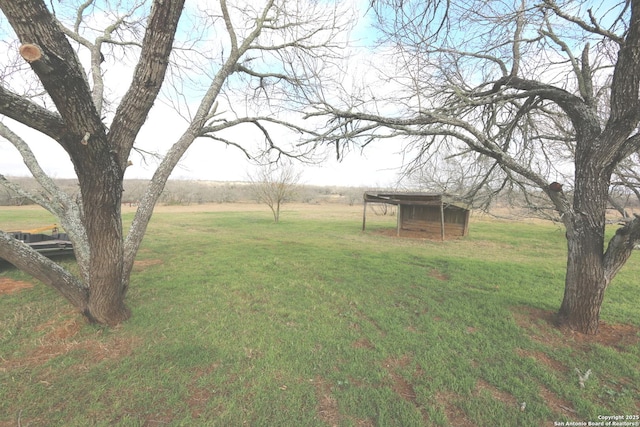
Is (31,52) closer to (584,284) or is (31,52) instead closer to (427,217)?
(584,284)

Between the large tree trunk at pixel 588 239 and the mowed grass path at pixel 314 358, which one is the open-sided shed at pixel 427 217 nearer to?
the mowed grass path at pixel 314 358

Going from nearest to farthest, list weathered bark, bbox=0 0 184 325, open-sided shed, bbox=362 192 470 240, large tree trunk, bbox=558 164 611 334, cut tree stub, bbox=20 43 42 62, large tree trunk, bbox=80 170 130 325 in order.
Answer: cut tree stub, bbox=20 43 42 62
weathered bark, bbox=0 0 184 325
large tree trunk, bbox=80 170 130 325
large tree trunk, bbox=558 164 611 334
open-sided shed, bbox=362 192 470 240

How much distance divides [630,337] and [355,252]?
21.6 feet

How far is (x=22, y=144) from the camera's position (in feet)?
12.8

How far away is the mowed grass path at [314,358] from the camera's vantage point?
92.7 inches

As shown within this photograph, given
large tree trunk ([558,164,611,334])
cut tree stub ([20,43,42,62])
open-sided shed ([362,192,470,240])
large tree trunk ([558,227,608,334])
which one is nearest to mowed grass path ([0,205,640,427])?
large tree trunk ([558,227,608,334])

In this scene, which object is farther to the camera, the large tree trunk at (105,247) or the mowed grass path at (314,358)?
the large tree trunk at (105,247)

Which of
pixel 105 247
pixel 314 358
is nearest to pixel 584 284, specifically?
pixel 314 358

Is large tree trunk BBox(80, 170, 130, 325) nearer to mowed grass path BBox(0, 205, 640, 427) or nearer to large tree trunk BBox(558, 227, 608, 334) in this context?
mowed grass path BBox(0, 205, 640, 427)

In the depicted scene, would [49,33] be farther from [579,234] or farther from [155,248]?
[155,248]

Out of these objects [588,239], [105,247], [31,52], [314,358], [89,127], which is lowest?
[314,358]

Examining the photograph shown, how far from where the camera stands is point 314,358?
3.15 metres

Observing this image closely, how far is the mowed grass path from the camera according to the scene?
2.35 m

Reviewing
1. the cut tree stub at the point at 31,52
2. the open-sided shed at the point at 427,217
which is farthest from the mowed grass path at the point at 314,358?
the open-sided shed at the point at 427,217
